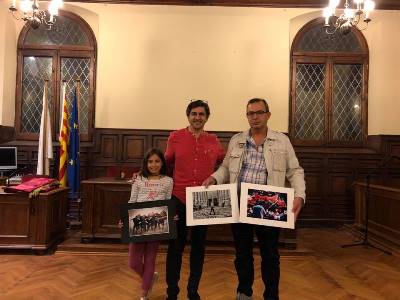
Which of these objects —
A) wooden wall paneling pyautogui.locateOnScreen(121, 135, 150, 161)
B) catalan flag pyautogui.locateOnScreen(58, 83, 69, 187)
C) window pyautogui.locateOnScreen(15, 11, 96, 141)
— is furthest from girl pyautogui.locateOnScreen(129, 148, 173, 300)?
window pyautogui.locateOnScreen(15, 11, 96, 141)

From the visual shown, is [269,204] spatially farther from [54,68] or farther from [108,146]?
[54,68]

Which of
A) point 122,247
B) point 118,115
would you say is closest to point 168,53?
point 118,115

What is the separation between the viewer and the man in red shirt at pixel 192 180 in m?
2.52

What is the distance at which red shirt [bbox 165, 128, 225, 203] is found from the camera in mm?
2527

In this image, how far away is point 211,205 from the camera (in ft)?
7.89

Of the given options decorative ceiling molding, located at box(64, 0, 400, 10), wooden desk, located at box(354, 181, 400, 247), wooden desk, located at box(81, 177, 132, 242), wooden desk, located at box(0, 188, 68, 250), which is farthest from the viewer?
decorative ceiling molding, located at box(64, 0, 400, 10)

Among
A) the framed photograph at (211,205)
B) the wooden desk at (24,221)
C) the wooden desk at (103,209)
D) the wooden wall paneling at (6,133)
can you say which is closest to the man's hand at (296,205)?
the framed photograph at (211,205)

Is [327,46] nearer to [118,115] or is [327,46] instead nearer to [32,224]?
[118,115]

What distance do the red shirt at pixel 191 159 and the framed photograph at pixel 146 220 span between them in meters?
0.14

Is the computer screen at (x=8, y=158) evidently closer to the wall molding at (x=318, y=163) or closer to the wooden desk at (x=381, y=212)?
the wall molding at (x=318, y=163)

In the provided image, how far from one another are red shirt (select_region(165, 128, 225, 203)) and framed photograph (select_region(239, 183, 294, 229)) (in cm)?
34

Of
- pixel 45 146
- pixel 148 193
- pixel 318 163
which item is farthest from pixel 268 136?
pixel 45 146

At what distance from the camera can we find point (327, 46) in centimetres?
643

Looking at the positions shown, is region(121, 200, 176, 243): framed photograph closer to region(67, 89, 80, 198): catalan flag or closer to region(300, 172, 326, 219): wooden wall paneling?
region(67, 89, 80, 198): catalan flag
